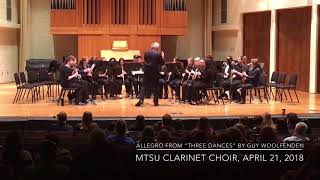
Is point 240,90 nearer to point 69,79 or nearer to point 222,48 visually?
point 69,79

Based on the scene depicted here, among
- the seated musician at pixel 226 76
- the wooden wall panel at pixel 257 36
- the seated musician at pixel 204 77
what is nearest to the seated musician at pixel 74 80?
the seated musician at pixel 204 77

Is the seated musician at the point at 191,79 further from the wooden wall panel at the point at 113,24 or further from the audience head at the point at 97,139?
the audience head at the point at 97,139

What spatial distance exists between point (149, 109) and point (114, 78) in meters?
2.69

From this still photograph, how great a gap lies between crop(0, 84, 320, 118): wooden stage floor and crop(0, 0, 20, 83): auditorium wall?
6317 mm

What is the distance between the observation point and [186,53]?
78.6ft

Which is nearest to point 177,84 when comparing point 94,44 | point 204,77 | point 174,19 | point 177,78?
point 177,78

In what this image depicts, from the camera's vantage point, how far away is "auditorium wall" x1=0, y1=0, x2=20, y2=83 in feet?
66.8

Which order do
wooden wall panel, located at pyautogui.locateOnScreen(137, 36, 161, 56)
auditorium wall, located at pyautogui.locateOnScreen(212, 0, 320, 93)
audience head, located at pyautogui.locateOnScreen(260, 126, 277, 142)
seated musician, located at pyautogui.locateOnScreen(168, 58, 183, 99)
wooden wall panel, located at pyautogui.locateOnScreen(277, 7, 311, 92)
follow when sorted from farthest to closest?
wooden wall panel, located at pyautogui.locateOnScreen(137, 36, 161, 56), wooden wall panel, located at pyautogui.locateOnScreen(277, 7, 311, 92), auditorium wall, located at pyautogui.locateOnScreen(212, 0, 320, 93), seated musician, located at pyautogui.locateOnScreen(168, 58, 183, 99), audience head, located at pyautogui.locateOnScreen(260, 126, 277, 142)

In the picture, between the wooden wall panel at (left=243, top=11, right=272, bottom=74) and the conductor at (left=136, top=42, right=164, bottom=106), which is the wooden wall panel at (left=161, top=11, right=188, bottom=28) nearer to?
the wooden wall panel at (left=243, top=11, right=272, bottom=74)

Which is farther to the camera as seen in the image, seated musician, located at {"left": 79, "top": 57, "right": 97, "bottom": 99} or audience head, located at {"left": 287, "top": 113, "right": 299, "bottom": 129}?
seated musician, located at {"left": 79, "top": 57, "right": 97, "bottom": 99}

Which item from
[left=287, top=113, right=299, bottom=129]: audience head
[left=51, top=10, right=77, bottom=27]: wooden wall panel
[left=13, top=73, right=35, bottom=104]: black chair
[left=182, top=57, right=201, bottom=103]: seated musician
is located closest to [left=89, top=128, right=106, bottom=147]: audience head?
[left=287, top=113, right=299, bottom=129]: audience head

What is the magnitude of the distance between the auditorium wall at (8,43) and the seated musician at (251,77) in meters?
10.1

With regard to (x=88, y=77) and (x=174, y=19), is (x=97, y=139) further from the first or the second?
(x=174, y=19)

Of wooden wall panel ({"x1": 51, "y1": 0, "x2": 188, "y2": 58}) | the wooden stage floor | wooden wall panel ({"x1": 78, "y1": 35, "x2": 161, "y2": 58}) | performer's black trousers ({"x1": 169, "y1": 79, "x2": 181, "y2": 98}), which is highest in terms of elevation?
wooden wall panel ({"x1": 51, "y1": 0, "x2": 188, "y2": 58})
